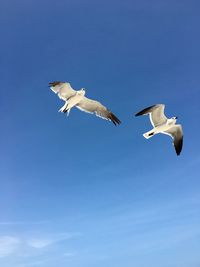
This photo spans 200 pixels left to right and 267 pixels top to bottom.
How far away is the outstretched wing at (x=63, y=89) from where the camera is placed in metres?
44.8

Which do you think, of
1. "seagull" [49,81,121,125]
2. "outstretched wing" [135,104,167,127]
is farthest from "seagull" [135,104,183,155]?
"seagull" [49,81,121,125]

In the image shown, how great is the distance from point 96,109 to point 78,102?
6.36 feet

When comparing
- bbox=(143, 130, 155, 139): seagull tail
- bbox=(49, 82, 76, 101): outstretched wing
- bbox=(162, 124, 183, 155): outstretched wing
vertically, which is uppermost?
bbox=(49, 82, 76, 101): outstretched wing

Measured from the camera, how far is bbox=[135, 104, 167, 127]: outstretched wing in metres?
45.1

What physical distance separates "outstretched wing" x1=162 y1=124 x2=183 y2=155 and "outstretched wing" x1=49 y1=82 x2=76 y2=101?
8.36 metres

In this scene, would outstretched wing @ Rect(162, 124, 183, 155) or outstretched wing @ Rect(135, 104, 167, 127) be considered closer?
outstretched wing @ Rect(135, 104, 167, 127)

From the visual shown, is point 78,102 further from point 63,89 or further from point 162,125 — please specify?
point 162,125

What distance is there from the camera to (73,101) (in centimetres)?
4656

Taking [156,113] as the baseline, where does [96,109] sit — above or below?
above

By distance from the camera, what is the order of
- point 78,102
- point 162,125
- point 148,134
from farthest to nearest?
point 78,102 → point 162,125 → point 148,134

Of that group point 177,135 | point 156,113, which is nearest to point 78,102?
point 156,113

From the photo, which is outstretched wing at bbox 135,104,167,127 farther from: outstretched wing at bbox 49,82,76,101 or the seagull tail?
outstretched wing at bbox 49,82,76,101

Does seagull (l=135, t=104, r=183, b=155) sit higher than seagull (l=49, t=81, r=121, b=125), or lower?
lower

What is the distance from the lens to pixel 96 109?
4856 cm
